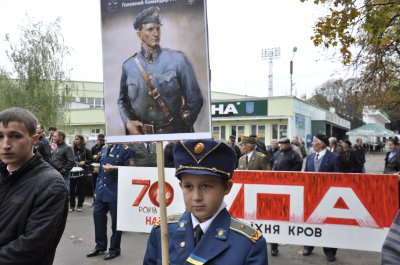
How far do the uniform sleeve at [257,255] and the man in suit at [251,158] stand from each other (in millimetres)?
5870

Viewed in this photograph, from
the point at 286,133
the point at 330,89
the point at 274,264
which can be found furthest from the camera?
the point at 330,89

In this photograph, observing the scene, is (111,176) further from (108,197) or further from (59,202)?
(59,202)

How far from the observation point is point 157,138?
8.90ft

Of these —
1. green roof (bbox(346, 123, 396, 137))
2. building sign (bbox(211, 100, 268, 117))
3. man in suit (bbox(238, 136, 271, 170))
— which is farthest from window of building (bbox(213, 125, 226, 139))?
man in suit (bbox(238, 136, 271, 170))

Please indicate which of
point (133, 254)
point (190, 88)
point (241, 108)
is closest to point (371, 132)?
point (241, 108)

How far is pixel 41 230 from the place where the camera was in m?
2.50

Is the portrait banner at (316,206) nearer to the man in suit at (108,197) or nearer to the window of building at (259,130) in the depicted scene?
the man in suit at (108,197)

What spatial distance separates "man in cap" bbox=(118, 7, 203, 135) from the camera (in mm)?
2660

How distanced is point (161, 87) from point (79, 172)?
30.8 ft

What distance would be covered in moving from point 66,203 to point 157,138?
2.40 ft

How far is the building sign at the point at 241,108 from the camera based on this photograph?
32375 mm

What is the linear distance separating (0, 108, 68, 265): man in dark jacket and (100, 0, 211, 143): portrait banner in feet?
1.81

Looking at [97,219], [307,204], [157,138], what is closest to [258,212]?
[307,204]

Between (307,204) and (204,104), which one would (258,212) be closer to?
(307,204)
